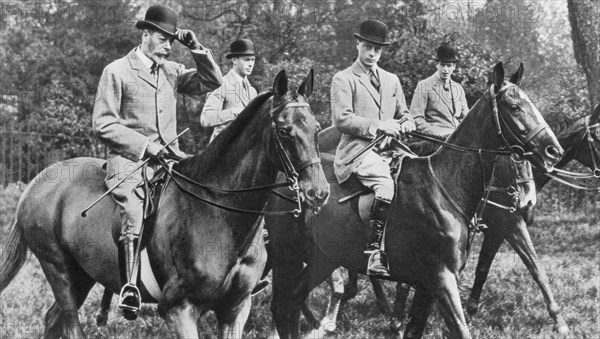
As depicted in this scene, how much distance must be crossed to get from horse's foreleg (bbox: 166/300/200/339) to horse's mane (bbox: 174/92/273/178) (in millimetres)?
931

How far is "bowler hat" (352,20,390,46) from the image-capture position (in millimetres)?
7219

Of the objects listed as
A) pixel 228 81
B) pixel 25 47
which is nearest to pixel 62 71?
pixel 25 47

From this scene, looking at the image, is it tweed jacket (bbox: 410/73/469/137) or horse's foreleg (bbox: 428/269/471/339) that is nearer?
horse's foreleg (bbox: 428/269/471/339)

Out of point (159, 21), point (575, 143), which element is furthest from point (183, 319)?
point (575, 143)

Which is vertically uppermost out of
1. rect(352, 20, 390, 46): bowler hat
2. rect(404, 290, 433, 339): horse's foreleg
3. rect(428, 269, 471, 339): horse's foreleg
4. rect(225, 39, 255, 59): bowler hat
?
rect(352, 20, 390, 46): bowler hat

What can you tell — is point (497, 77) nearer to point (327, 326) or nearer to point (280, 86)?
point (280, 86)

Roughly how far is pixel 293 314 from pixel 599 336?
332 centimetres

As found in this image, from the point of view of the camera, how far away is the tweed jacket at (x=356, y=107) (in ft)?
23.5

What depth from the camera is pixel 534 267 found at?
8.88m

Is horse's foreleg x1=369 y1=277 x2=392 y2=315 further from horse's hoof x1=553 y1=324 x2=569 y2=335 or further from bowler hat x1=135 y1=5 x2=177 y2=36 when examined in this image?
bowler hat x1=135 y1=5 x2=177 y2=36

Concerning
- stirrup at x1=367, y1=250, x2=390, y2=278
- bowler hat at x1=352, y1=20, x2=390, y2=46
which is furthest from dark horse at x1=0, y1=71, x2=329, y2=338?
bowler hat at x1=352, y1=20, x2=390, y2=46

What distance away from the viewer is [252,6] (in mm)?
21484

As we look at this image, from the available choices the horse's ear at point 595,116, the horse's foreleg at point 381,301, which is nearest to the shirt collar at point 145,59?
the horse's foreleg at point 381,301

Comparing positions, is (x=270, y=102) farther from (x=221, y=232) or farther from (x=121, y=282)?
(x=121, y=282)
